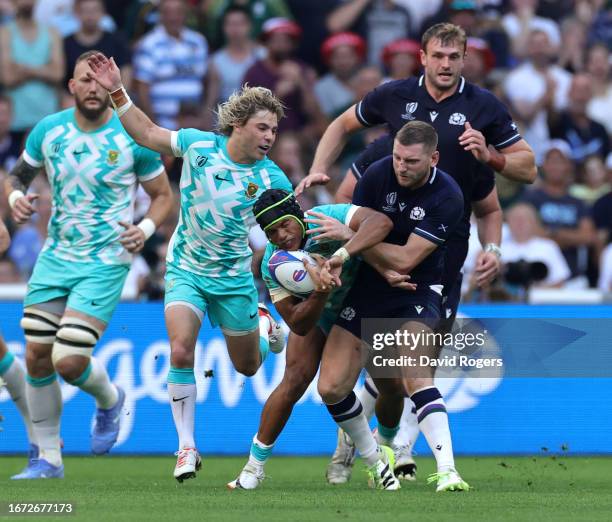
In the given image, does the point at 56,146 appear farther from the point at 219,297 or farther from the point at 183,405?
the point at 183,405

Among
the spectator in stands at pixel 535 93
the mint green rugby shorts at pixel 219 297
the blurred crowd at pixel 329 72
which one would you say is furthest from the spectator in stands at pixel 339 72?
the mint green rugby shorts at pixel 219 297

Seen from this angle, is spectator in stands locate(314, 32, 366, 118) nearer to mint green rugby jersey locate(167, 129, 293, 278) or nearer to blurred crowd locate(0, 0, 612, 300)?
blurred crowd locate(0, 0, 612, 300)

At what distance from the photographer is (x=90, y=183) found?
33.4 ft

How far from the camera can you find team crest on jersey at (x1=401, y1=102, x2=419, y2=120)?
966cm

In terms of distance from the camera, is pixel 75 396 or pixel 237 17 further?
pixel 237 17

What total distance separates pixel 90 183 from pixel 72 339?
46.6 inches

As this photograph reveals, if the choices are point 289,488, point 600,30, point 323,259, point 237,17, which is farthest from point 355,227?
point 600,30

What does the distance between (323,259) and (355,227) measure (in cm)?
31

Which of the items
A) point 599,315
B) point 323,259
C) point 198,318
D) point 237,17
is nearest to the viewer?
point 323,259

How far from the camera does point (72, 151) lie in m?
10.2

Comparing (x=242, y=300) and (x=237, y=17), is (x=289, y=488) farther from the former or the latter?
(x=237, y=17)

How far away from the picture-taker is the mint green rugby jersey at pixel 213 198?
9289mm

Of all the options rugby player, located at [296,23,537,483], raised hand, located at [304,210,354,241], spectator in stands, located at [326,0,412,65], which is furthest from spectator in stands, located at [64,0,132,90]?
raised hand, located at [304,210,354,241]

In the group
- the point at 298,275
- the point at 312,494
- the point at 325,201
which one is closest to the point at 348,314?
the point at 298,275
